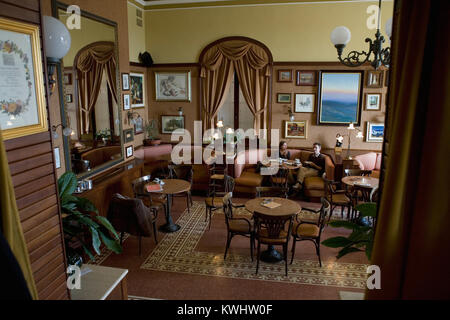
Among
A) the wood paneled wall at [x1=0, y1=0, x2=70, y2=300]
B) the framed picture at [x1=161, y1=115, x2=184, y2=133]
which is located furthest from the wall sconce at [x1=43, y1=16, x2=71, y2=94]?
the framed picture at [x1=161, y1=115, x2=184, y2=133]

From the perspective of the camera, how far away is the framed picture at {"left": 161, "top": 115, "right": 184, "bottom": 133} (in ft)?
32.0

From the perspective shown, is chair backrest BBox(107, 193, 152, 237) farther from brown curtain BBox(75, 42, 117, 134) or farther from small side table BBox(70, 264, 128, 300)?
small side table BBox(70, 264, 128, 300)

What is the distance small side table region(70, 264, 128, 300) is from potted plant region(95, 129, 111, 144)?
3506 millimetres

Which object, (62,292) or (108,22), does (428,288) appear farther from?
(108,22)

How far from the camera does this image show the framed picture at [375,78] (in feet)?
28.4

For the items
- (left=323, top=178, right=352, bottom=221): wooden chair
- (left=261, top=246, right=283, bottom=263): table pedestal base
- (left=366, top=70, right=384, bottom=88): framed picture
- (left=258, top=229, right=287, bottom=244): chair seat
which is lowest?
(left=261, top=246, right=283, bottom=263): table pedestal base

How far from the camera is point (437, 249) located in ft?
3.39

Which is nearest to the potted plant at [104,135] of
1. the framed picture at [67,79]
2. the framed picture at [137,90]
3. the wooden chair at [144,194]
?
the wooden chair at [144,194]

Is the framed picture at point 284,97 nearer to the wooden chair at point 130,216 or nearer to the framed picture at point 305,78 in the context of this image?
the framed picture at point 305,78

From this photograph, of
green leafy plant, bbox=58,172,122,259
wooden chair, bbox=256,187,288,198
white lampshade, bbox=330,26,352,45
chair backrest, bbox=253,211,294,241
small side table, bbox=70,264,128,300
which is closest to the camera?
small side table, bbox=70,264,128,300

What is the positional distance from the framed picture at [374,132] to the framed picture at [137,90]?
589 centimetres

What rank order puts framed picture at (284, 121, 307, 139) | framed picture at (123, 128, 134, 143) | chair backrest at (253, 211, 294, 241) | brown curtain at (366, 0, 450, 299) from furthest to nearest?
framed picture at (284, 121, 307, 139)
framed picture at (123, 128, 134, 143)
chair backrest at (253, 211, 294, 241)
brown curtain at (366, 0, 450, 299)
